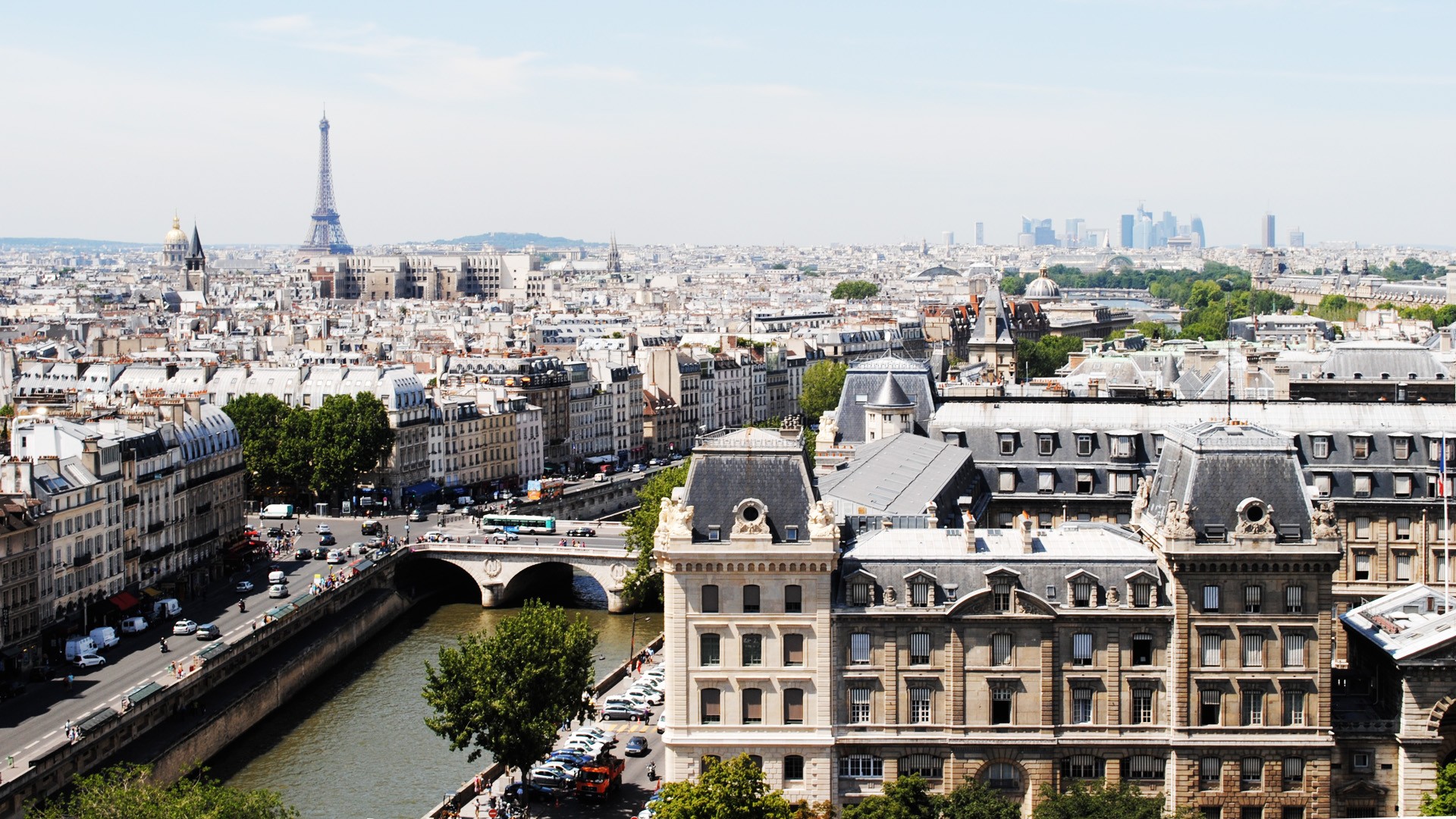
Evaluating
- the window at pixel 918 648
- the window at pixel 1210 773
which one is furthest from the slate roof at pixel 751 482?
the window at pixel 1210 773

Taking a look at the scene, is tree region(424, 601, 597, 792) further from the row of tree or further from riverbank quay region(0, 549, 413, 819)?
the row of tree

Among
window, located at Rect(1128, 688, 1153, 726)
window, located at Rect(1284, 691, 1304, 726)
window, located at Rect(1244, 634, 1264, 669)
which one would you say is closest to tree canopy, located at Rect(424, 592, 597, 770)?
window, located at Rect(1128, 688, 1153, 726)

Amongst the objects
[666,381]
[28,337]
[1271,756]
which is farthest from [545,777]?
[28,337]

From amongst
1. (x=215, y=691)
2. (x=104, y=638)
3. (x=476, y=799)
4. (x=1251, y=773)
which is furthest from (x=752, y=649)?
(x=104, y=638)

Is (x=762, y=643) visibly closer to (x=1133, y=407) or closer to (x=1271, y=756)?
(x=1271, y=756)

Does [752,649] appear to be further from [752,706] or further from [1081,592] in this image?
[1081,592]

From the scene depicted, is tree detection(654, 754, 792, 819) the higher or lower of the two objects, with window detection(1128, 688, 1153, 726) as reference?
lower

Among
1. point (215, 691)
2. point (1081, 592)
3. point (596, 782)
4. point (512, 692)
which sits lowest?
point (215, 691)
